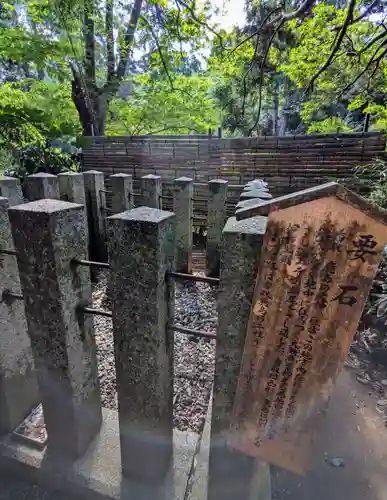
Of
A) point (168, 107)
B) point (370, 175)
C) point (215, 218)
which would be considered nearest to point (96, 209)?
point (215, 218)

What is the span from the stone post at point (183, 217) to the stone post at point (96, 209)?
1.33m

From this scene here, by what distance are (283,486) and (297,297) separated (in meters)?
1.98

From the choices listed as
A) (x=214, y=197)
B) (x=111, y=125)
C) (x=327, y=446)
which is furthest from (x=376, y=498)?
(x=111, y=125)

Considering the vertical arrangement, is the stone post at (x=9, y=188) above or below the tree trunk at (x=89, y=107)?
below

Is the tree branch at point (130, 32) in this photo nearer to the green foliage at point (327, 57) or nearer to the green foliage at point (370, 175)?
the green foliage at point (327, 57)

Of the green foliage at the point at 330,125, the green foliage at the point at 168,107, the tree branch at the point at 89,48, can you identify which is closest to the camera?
the tree branch at the point at 89,48

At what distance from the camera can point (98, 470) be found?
1.62 m

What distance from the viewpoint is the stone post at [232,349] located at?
102 centimetres

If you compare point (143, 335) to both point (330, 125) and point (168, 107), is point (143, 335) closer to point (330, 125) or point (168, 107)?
point (168, 107)

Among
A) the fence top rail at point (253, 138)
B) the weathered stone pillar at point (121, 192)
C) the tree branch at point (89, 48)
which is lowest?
the weathered stone pillar at point (121, 192)

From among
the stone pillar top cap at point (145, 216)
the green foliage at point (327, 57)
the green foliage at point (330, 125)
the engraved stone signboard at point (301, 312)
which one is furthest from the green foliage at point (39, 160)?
the green foliage at point (330, 125)

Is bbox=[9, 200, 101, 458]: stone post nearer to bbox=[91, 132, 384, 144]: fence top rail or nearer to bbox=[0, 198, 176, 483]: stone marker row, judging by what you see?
bbox=[0, 198, 176, 483]: stone marker row

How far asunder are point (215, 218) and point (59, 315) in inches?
141

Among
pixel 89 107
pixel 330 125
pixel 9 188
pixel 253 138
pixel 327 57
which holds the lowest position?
pixel 9 188
